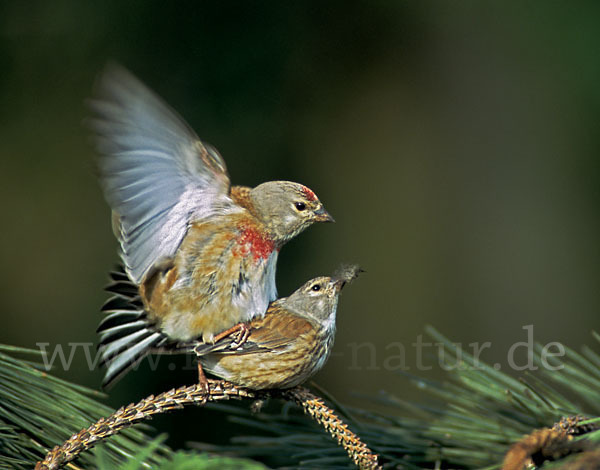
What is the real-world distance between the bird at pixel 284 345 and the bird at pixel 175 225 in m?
0.06

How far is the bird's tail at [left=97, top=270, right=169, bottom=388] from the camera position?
238cm

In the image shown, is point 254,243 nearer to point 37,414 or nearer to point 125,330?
point 125,330

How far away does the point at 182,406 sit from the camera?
1739mm

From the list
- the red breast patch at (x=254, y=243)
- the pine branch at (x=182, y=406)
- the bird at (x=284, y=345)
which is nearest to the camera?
the pine branch at (x=182, y=406)

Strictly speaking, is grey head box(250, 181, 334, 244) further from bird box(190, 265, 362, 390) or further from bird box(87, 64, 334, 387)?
bird box(190, 265, 362, 390)

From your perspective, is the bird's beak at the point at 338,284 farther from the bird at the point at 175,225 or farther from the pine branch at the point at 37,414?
the pine branch at the point at 37,414

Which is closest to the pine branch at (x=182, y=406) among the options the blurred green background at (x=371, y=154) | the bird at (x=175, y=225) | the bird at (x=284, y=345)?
the bird at (x=284, y=345)

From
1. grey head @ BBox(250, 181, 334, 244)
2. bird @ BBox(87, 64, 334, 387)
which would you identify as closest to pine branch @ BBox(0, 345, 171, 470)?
bird @ BBox(87, 64, 334, 387)

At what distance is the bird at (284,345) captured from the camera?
81.7 inches

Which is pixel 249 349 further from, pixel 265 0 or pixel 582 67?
pixel 582 67

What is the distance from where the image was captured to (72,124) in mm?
5355

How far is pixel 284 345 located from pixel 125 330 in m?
0.62

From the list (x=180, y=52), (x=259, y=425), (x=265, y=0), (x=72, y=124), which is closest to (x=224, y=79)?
(x=180, y=52)

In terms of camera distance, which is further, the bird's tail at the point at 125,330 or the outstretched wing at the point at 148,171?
the bird's tail at the point at 125,330
